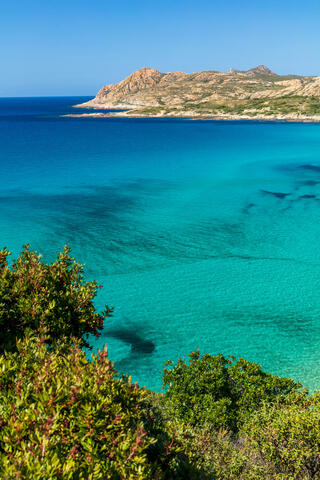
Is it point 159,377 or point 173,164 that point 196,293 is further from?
point 173,164

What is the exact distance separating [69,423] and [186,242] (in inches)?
1388

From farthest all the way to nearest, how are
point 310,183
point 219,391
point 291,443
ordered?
point 310,183 < point 219,391 < point 291,443

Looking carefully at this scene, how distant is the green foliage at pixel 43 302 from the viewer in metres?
12.9

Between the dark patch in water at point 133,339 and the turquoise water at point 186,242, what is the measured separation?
0.08 meters

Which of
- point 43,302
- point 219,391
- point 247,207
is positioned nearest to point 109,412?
point 43,302

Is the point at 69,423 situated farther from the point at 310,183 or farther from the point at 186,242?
the point at 310,183

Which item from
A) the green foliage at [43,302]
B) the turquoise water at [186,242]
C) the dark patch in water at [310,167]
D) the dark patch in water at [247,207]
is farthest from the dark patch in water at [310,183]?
the green foliage at [43,302]

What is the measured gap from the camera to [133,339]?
2534 centimetres

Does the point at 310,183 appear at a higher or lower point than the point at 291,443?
higher

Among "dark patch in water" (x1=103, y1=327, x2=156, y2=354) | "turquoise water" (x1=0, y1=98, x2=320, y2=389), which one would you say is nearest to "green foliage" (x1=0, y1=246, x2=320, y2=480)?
"turquoise water" (x1=0, y1=98, x2=320, y2=389)

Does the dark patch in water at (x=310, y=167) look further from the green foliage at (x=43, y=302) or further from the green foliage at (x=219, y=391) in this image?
the green foliage at (x=43, y=302)

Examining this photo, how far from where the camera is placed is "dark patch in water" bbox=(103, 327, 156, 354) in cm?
2425

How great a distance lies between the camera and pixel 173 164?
289ft

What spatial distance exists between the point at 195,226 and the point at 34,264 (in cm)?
3491
